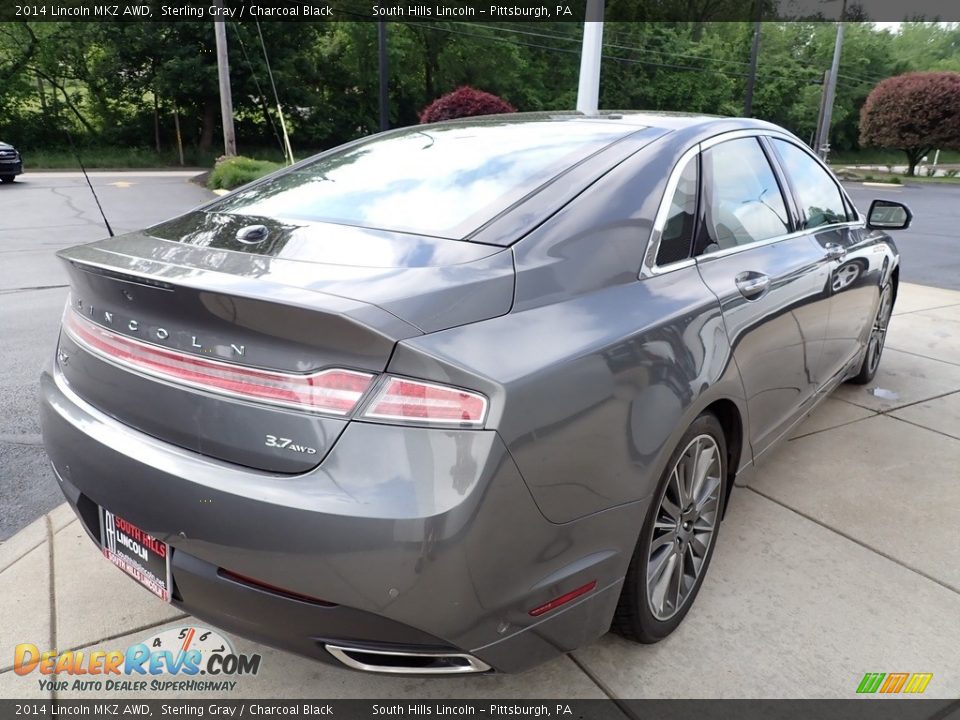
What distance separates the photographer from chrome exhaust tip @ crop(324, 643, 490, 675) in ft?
5.53

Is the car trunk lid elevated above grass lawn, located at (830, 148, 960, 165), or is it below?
above

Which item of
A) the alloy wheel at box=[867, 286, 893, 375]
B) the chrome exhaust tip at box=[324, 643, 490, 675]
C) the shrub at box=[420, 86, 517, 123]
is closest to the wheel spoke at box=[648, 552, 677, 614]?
the chrome exhaust tip at box=[324, 643, 490, 675]

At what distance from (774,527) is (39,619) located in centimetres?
278

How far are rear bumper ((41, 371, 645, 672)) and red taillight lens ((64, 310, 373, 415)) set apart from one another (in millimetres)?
89

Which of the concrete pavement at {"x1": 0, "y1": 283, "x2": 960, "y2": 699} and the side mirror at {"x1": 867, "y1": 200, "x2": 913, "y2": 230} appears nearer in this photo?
the concrete pavement at {"x1": 0, "y1": 283, "x2": 960, "y2": 699}

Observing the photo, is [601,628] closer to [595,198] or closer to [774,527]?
[595,198]

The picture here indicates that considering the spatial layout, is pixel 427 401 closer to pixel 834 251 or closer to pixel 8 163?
pixel 834 251

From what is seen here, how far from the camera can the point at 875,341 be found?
486cm

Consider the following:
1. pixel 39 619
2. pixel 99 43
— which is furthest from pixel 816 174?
pixel 99 43

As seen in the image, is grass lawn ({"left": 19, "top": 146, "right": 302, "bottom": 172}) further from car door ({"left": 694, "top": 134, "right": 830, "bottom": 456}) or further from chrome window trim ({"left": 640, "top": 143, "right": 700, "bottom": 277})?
chrome window trim ({"left": 640, "top": 143, "right": 700, "bottom": 277})

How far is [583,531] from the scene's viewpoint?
181 cm

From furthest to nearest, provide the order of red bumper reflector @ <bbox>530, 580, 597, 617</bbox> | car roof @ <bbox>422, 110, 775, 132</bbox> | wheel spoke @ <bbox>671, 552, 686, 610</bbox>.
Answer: car roof @ <bbox>422, 110, 775, 132</bbox> → wheel spoke @ <bbox>671, 552, 686, 610</bbox> → red bumper reflector @ <bbox>530, 580, 597, 617</bbox>

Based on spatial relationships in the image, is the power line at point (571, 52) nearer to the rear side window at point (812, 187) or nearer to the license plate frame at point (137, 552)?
the rear side window at point (812, 187)

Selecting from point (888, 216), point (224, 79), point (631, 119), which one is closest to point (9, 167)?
point (224, 79)
